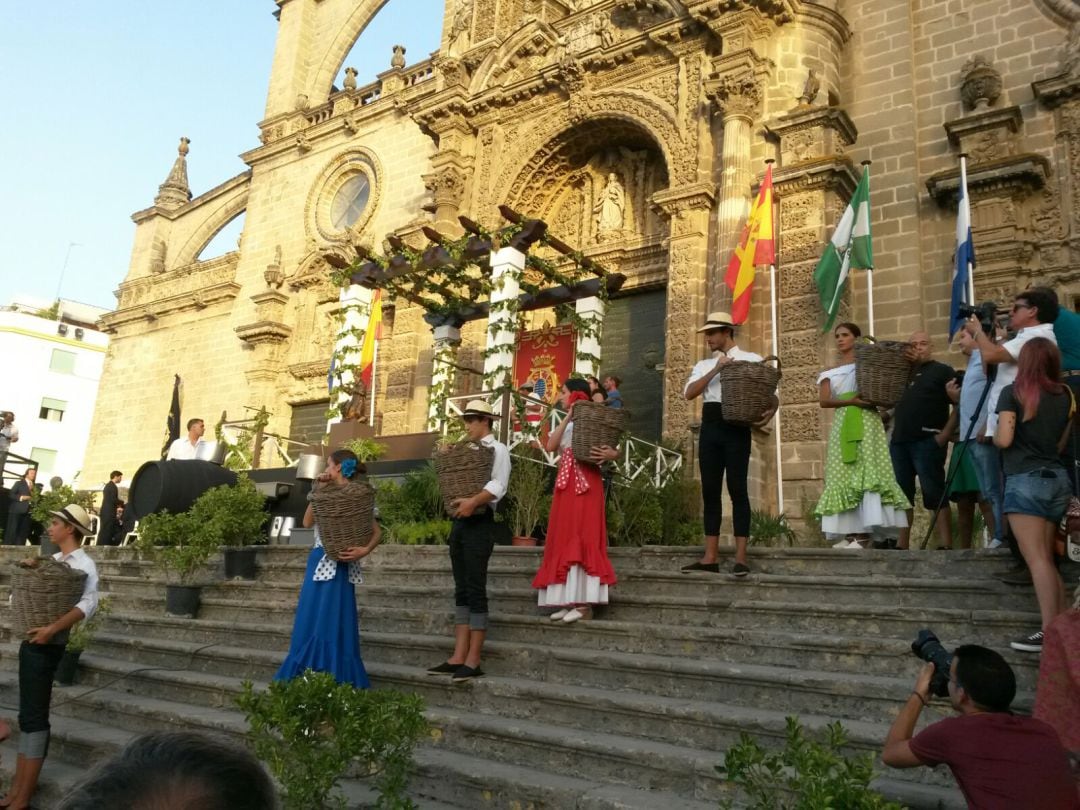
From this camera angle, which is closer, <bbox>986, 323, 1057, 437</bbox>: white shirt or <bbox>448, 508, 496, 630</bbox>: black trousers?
<bbox>986, 323, 1057, 437</bbox>: white shirt

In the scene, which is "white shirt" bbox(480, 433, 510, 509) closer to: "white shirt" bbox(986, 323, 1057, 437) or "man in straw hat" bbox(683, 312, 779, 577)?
"man in straw hat" bbox(683, 312, 779, 577)

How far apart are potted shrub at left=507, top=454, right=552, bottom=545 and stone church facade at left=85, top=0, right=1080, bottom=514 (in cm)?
325

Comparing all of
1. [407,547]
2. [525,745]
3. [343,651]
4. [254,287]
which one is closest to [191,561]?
[407,547]

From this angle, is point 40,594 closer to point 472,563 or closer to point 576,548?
point 472,563

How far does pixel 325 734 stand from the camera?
12.8 ft

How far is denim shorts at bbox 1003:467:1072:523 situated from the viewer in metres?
4.32

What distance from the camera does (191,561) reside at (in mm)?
7844

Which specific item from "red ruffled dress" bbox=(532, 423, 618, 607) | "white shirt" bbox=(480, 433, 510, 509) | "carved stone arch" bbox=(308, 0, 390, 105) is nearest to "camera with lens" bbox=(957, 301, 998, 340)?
"red ruffled dress" bbox=(532, 423, 618, 607)

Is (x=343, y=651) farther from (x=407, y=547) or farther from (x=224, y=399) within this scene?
(x=224, y=399)

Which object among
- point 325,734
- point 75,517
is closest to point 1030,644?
point 325,734

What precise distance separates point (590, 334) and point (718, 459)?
7222 millimetres

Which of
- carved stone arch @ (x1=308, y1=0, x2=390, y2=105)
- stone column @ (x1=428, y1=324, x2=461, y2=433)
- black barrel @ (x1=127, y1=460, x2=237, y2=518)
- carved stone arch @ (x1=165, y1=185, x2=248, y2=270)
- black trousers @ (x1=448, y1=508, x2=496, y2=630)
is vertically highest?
carved stone arch @ (x1=308, y1=0, x2=390, y2=105)

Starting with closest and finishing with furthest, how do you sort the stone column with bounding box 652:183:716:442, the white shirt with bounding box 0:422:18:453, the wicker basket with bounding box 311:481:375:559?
the wicker basket with bounding box 311:481:375:559 < the stone column with bounding box 652:183:716:442 < the white shirt with bounding box 0:422:18:453

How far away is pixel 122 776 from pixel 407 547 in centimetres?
736
